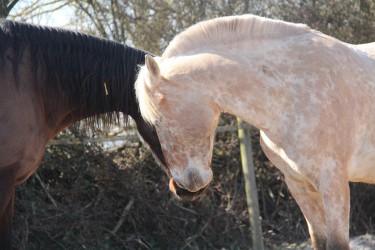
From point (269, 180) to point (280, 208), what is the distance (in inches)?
13.2

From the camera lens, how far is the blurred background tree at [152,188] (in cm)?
595

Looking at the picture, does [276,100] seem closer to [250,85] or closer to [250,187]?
[250,85]

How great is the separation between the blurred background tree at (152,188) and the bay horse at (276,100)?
2627 mm

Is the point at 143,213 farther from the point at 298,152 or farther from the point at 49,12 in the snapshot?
the point at 298,152

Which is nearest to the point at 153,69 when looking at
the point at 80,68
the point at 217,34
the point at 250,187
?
the point at 217,34

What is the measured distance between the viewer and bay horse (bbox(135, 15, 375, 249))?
337cm

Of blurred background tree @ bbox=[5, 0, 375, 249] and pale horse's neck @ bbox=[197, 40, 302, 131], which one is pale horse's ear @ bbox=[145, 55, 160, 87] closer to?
pale horse's neck @ bbox=[197, 40, 302, 131]

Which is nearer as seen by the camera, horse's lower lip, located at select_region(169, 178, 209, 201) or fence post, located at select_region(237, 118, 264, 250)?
horse's lower lip, located at select_region(169, 178, 209, 201)

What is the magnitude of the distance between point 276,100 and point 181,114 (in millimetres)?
563

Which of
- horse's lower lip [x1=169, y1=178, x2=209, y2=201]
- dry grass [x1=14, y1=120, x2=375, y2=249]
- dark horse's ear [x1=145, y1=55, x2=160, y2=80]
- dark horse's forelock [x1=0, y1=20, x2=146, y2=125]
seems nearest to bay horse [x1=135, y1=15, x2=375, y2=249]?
dark horse's ear [x1=145, y1=55, x2=160, y2=80]

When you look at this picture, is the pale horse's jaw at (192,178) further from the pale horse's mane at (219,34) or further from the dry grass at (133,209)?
the dry grass at (133,209)

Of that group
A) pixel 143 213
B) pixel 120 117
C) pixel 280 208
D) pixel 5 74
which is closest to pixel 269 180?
pixel 280 208

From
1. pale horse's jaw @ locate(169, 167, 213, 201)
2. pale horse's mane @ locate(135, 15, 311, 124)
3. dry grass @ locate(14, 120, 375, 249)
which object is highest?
pale horse's mane @ locate(135, 15, 311, 124)

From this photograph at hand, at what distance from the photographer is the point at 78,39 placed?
4395 mm
